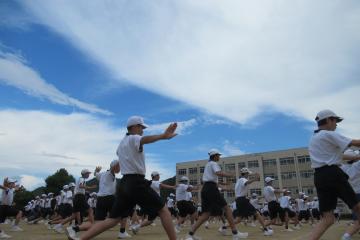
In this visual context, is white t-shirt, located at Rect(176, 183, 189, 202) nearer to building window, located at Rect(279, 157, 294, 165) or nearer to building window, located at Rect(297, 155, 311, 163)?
building window, located at Rect(297, 155, 311, 163)

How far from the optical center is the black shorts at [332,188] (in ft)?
17.5

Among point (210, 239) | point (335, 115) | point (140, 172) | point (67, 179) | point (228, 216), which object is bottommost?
point (210, 239)

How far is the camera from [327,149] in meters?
5.63

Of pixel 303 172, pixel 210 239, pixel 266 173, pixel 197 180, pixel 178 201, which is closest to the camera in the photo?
pixel 210 239

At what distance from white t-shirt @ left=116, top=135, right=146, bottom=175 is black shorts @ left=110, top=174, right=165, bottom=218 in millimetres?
99

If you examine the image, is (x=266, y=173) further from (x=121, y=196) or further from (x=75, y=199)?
(x=121, y=196)

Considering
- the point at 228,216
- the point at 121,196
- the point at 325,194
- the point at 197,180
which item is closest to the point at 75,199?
the point at 228,216

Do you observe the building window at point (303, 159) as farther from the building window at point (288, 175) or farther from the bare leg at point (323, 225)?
the bare leg at point (323, 225)

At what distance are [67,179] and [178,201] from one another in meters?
59.1

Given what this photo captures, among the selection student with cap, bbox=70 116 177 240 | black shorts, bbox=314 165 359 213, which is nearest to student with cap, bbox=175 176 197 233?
student with cap, bbox=70 116 177 240

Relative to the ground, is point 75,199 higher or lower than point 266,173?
lower

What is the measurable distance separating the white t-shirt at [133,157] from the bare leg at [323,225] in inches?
105

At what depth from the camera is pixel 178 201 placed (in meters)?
14.8

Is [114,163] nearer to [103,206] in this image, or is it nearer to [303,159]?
[103,206]
